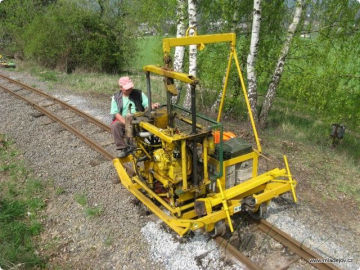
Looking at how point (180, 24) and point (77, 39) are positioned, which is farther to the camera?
point (77, 39)

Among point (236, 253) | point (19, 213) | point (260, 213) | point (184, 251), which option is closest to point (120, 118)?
point (19, 213)

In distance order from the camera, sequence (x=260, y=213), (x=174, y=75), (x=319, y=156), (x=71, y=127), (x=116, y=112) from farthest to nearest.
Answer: (x=71, y=127), (x=319, y=156), (x=116, y=112), (x=260, y=213), (x=174, y=75)

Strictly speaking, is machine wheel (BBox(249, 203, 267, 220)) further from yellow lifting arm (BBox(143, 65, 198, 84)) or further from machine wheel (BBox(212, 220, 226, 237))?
yellow lifting arm (BBox(143, 65, 198, 84))

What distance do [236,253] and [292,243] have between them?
80cm

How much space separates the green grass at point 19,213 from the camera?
422 centimetres

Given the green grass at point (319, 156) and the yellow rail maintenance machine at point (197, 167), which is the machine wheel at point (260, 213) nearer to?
the yellow rail maintenance machine at point (197, 167)

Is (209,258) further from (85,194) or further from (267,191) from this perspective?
(85,194)

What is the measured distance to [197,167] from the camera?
4473 mm

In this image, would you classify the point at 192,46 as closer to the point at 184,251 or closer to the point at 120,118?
the point at 120,118

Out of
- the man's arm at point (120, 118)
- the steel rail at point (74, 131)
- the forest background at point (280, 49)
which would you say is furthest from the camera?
the forest background at point (280, 49)

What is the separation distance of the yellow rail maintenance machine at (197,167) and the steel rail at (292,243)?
0.26m

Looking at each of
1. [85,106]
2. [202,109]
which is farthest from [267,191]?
[85,106]

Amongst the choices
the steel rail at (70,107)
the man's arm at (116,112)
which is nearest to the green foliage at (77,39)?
the steel rail at (70,107)

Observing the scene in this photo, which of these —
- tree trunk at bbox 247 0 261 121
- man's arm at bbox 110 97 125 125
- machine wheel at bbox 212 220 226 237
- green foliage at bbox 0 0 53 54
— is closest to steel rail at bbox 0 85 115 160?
man's arm at bbox 110 97 125 125
